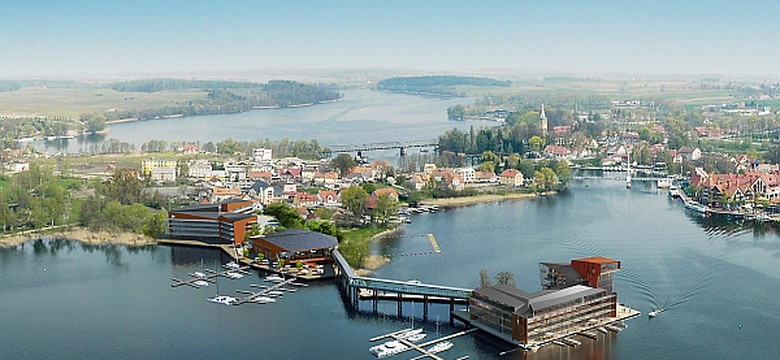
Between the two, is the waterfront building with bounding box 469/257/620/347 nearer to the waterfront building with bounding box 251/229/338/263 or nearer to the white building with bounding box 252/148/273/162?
the waterfront building with bounding box 251/229/338/263

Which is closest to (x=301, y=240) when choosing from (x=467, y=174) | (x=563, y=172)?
(x=467, y=174)

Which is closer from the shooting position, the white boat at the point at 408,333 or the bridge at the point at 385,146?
the white boat at the point at 408,333

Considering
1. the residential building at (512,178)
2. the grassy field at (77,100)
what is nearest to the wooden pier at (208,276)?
the residential building at (512,178)

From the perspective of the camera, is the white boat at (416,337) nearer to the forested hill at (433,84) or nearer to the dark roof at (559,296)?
the dark roof at (559,296)

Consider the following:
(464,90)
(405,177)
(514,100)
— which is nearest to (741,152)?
(405,177)

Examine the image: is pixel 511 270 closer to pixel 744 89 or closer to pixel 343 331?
pixel 343 331
